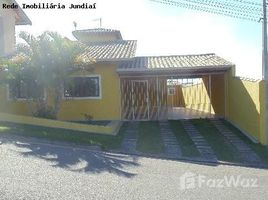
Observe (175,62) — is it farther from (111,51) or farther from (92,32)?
(92,32)

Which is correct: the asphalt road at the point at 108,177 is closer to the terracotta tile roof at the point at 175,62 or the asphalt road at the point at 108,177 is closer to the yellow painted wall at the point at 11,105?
the yellow painted wall at the point at 11,105

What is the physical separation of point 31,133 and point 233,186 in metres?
7.29

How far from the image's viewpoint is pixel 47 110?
18.2 m

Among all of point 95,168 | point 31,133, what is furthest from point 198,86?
point 95,168

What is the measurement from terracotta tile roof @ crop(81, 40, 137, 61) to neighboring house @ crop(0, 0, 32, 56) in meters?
4.95

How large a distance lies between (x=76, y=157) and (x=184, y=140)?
17.2ft

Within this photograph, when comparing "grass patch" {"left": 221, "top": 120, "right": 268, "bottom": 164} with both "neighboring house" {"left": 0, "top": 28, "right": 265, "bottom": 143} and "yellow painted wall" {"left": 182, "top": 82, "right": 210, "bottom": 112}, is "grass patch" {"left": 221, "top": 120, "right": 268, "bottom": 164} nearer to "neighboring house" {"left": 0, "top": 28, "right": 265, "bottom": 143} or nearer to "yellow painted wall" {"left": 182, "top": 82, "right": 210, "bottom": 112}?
"neighboring house" {"left": 0, "top": 28, "right": 265, "bottom": 143}

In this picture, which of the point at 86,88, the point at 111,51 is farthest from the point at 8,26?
the point at 86,88

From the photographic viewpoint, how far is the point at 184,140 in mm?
15008

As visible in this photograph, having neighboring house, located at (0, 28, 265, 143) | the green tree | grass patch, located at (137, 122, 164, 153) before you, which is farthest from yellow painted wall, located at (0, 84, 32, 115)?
grass patch, located at (137, 122, 164, 153)

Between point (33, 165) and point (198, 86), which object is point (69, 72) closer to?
point (33, 165)

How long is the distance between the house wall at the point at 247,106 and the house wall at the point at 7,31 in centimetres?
1307

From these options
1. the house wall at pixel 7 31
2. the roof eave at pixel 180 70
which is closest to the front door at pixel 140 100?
the roof eave at pixel 180 70

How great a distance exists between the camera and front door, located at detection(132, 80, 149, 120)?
21094 millimetres
